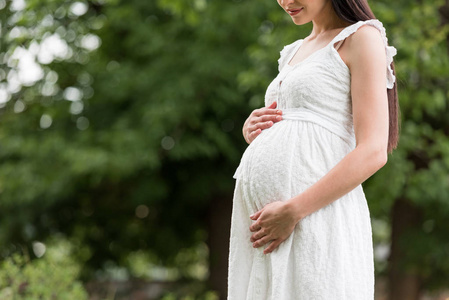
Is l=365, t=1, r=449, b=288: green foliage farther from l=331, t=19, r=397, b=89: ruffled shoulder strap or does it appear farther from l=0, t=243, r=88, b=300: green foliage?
l=331, t=19, r=397, b=89: ruffled shoulder strap

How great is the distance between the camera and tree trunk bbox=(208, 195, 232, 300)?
970 cm

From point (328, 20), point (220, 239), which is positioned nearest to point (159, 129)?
point (220, 239)

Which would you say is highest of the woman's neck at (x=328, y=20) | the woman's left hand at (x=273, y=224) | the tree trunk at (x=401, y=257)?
the woman's neck at (x=328, y=20)

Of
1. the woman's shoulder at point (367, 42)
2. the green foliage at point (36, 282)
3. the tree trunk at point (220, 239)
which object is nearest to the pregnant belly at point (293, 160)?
the woman's shoulder at point (367, 42)

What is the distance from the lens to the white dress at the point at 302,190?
6.48 feet

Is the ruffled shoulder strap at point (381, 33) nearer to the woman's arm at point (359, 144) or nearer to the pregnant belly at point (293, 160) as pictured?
the woman's arm at point (359, 144)

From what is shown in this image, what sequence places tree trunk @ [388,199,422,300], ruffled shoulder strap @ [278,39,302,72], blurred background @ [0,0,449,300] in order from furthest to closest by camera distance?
tree trunk @ [388,199,422,300] → blurred background @ [0,0,449,300] → ruffled shoulder strap @ [278,39,302,72]

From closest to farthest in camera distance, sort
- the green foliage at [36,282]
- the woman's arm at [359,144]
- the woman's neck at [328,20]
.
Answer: the woman's arm at [359,144]
the woman's neck at [328,20]
the green foliage at [36,282]

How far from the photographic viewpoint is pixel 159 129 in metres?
7.78

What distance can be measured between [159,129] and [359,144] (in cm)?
591

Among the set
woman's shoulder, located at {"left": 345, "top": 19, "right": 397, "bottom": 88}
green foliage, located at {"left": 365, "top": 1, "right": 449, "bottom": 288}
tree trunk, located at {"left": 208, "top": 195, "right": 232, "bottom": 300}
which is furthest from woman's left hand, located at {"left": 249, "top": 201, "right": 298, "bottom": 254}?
tree trunk, located at {"left": 208, "top": 195, "right": 232, "bottom": 300}

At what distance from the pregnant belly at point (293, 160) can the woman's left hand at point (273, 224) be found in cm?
6

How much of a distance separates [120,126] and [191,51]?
1.10 m

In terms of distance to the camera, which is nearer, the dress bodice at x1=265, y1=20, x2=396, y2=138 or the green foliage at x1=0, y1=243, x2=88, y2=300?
the dress bodice at x1=265, y1=20, x2=396, y2=138
